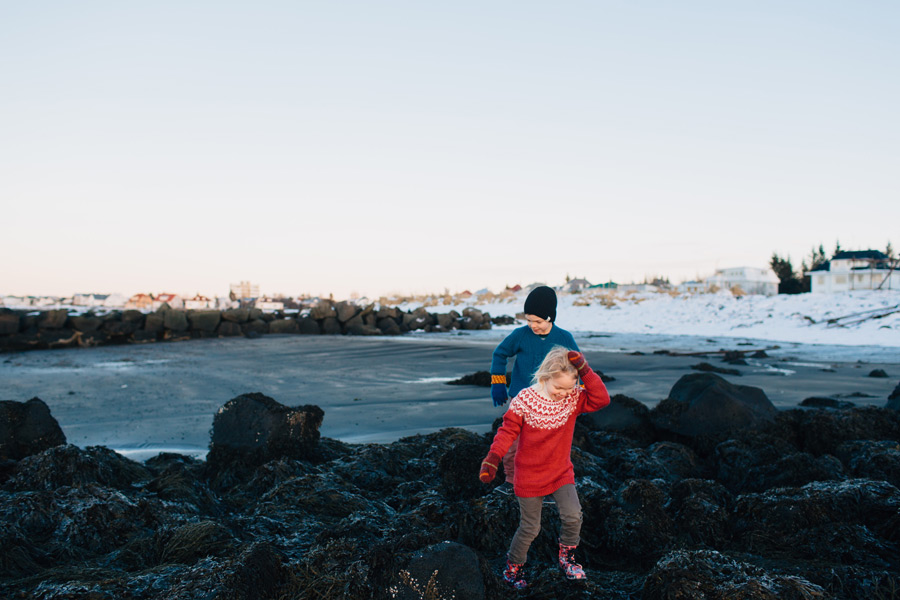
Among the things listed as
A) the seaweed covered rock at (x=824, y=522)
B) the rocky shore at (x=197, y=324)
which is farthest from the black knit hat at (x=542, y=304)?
the rocky shore at (x=197, y=324)

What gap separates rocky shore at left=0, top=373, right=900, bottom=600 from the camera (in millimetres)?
2914

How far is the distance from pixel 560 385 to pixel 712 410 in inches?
146

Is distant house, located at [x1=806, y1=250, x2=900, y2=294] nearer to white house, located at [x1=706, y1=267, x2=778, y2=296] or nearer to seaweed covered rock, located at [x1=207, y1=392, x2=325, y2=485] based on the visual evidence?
white house, located at [x1=706, y1=267, x2=778, y2=296]

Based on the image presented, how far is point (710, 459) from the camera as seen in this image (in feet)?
18.0

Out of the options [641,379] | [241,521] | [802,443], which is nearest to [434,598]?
[241,521]

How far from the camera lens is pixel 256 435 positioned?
17.9 ft

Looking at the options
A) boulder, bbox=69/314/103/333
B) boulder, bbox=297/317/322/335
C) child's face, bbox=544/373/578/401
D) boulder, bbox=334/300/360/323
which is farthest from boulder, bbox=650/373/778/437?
boulder, bbox=69/314/103/333

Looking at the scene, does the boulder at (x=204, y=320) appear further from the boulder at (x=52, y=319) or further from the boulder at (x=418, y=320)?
the boulder at (x=418, y=320)

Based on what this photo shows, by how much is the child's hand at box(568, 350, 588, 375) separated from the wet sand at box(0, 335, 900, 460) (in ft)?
13.1

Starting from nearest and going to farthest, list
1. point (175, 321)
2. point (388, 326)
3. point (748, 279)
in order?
point (175, 321)
point (388, 326)
point (748, 279)

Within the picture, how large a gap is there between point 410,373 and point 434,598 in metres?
9.77

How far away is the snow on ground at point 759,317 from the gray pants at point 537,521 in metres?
18.1

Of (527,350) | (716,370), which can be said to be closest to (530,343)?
(527,350)

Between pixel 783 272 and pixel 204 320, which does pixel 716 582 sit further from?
pixel 783 272
